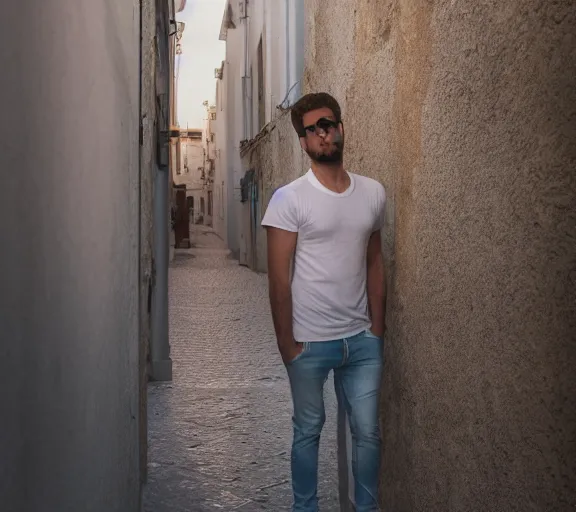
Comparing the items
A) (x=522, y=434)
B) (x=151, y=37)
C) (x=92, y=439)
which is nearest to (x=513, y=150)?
(x=522, y=434)

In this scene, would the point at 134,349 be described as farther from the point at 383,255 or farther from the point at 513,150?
the point at 513,150

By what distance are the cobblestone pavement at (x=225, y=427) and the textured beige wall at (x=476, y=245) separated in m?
0.95

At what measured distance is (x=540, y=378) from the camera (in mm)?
1833

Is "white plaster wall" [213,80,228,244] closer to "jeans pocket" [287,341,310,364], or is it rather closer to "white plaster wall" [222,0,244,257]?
"white plaster wall" [222,0,244,257]

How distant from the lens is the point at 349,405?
3.03m

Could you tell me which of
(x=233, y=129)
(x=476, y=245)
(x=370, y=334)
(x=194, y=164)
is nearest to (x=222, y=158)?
(x=233, y=129)

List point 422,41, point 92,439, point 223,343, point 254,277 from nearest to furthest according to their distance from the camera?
1. point 92,439
2. point 422,41
3. point 223,343
4. point 254,277

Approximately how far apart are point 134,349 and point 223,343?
5.01 meters

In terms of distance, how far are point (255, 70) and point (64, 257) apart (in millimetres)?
16605

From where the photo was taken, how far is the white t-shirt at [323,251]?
289 cm

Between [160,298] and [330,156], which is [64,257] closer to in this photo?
[330,156]

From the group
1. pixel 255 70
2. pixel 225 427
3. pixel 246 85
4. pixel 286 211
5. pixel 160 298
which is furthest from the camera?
pixel 246 85

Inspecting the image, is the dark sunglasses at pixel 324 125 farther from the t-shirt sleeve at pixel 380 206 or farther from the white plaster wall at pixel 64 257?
the white plaster wall at pixel 64 257

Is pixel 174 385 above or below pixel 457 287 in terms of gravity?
below
